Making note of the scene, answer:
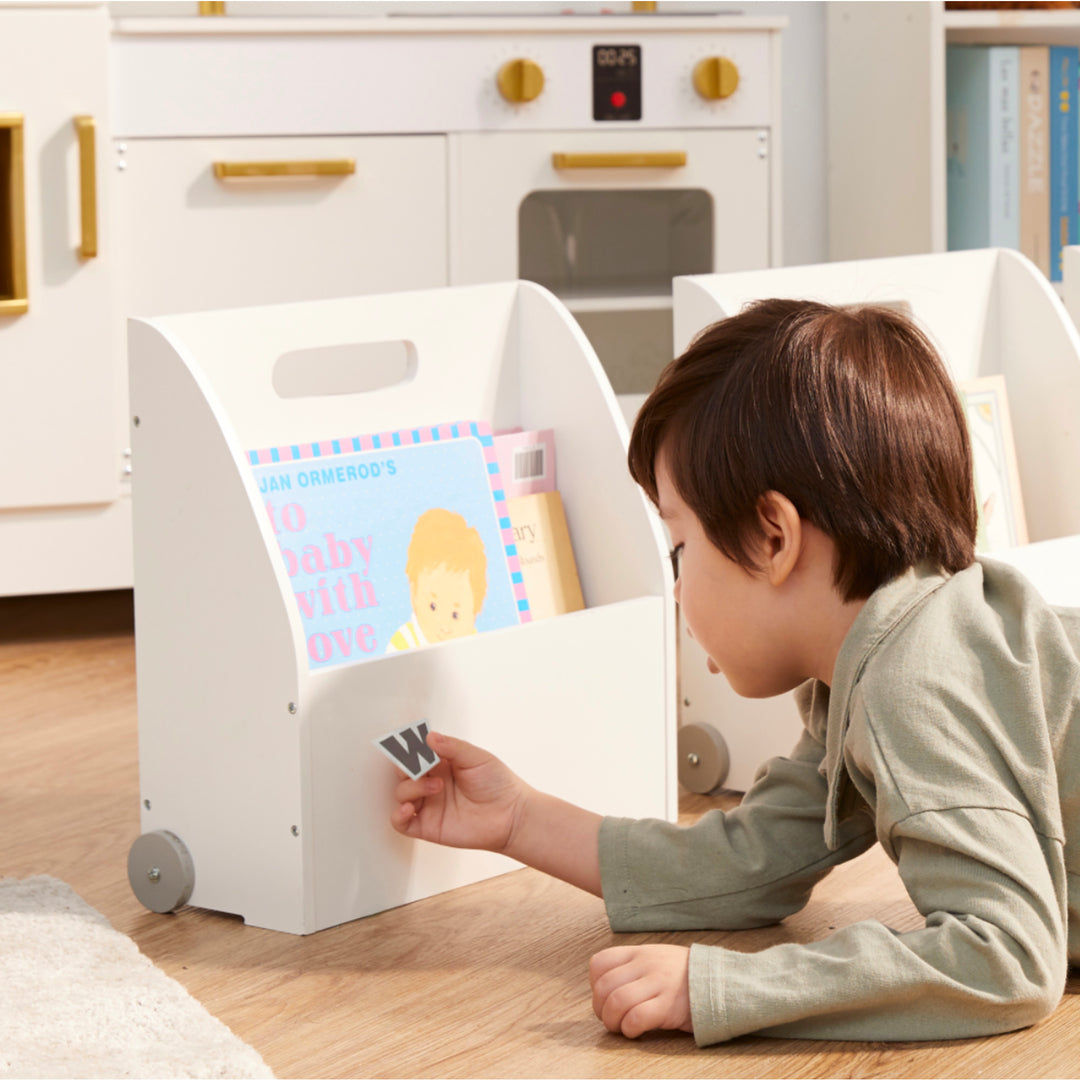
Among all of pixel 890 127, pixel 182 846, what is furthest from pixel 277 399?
pixel 890 127

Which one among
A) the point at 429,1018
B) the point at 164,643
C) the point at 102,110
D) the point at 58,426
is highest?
the point at 102,110

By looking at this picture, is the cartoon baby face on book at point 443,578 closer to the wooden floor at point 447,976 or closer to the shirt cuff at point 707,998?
the wooden floor at point 447,976

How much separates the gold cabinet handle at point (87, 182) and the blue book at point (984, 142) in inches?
46.9

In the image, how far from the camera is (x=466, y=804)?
35.9 inches

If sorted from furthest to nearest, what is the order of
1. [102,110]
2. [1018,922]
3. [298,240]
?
[298,240] → [102,110] → [1018,922]

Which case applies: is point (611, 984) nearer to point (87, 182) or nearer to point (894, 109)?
point (87, 182)

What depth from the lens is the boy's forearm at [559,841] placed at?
2.94 feet

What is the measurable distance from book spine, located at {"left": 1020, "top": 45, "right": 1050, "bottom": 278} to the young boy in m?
1.43

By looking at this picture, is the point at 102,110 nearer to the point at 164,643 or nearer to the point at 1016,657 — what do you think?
the point at 164,643

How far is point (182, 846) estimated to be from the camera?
0.92m

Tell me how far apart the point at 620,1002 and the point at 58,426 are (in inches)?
45.6

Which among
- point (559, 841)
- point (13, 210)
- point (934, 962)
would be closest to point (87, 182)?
point (13, 210)

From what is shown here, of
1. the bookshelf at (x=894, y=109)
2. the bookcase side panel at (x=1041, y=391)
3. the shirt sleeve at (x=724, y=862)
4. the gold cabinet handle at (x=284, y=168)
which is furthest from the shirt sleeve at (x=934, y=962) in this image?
the bookshelf at (x=894, y=109)

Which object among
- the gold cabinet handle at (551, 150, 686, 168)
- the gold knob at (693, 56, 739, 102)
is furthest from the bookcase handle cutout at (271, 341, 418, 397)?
the gold knob at (693, 56, 739, 102)
